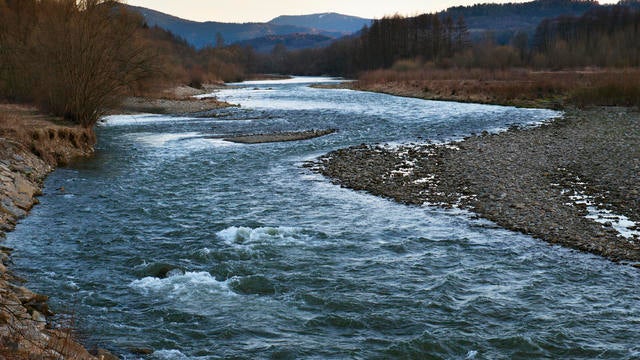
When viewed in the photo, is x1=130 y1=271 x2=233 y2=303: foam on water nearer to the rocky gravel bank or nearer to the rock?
the rock

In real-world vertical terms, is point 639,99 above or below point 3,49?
below

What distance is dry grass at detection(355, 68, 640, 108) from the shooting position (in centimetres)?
5162

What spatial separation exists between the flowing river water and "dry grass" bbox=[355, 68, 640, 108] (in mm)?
40068

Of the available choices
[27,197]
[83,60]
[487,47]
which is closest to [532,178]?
[27,197]

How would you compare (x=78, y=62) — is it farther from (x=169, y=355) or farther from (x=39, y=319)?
(x=169, y=355)

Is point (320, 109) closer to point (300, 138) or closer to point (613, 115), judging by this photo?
point (300, 138)

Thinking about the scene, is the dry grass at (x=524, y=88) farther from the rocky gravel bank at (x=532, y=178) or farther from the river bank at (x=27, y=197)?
the river bank at (x=27, y=197)

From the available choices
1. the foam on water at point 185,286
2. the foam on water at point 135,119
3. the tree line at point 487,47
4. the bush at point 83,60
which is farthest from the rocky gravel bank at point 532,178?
the tree line at point 487,47

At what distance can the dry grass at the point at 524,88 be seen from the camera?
169 ft

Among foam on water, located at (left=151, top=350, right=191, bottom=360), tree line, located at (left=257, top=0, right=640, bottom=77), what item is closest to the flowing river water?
foam on water, located at (left=151, top=350, right=191, bottom=360)

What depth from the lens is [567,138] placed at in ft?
107

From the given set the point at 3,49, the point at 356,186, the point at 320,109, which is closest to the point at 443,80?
the point at 320,109

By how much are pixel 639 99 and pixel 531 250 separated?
4143 centimetres

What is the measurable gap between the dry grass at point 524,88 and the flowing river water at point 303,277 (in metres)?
40.1
